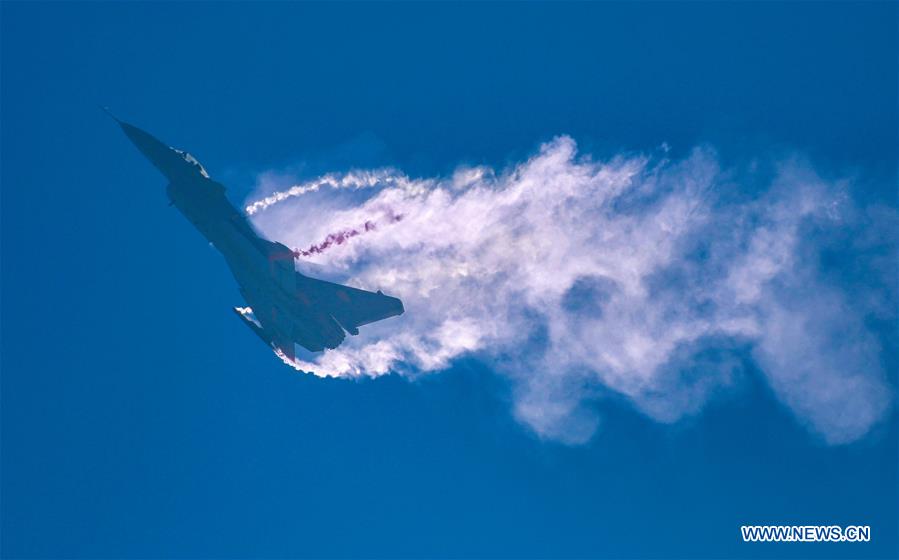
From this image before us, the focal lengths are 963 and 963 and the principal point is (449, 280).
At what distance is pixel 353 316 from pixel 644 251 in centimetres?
1648

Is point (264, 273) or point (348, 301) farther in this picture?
point (348, 301)

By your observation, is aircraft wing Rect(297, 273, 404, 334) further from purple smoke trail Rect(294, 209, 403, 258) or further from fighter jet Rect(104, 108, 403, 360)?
purple smoke trail Rect(294, 209, 403, 258)

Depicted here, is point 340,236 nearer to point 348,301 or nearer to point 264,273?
point 348,301

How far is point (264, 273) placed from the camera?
5234cm

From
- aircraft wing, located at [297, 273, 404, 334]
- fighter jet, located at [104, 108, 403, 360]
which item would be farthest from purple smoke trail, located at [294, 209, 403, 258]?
aircraft wing, located at [297, 273, 404, 334]

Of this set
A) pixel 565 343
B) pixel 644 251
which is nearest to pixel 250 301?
pixel 565 343

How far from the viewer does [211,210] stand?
51.3m

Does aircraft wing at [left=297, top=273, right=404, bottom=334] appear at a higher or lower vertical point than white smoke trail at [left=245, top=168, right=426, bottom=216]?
lower

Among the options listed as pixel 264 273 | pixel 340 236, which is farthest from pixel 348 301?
pixel 264 273

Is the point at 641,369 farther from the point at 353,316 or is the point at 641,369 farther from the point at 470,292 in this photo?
the point at 353,316

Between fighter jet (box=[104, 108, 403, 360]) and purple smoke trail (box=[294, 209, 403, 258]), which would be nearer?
fighter jet (box=[104, 108, 403, 360])

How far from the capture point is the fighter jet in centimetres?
5050

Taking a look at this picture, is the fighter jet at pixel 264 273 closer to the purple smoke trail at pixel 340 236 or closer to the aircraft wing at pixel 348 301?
the aircraft wing at pixel 348 301

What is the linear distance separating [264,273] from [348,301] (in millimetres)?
4836
